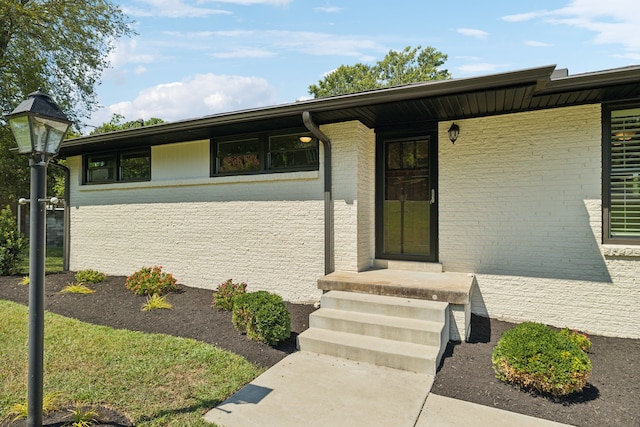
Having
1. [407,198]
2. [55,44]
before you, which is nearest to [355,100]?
[407,198]

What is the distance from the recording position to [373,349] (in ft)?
11.8

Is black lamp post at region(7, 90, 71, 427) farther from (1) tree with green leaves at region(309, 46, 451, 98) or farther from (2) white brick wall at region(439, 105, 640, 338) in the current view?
(1) tree with green leaves at region(309, 46, 451, 98)

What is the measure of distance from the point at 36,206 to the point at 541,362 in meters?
4.11

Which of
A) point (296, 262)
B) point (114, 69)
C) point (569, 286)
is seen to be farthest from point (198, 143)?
point (114, 69)

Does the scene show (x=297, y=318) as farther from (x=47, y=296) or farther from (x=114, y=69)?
(x=114, y=69)

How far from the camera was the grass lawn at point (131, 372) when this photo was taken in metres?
2.78

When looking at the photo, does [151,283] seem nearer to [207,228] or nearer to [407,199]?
[207,228]

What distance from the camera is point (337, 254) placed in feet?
17.6

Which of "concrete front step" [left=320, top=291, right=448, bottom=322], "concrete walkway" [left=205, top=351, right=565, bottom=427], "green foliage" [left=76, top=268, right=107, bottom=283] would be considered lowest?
"concrete walkway" [left=205, top=351, right=565, bottom=427]

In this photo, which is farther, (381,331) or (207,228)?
(207,228)

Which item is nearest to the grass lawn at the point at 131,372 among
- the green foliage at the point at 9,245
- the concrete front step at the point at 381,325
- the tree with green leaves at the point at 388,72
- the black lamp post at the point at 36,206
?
the black lamp post at the point at 36,206

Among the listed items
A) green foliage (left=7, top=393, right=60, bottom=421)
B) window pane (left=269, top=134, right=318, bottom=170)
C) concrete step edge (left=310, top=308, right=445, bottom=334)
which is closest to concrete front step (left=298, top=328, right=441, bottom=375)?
concrete step edge (left=310, top=308, right=445, bottom=334)

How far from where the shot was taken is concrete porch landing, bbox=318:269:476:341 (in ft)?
13.3

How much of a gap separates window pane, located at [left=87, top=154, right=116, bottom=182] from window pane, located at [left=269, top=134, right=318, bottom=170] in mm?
4393
